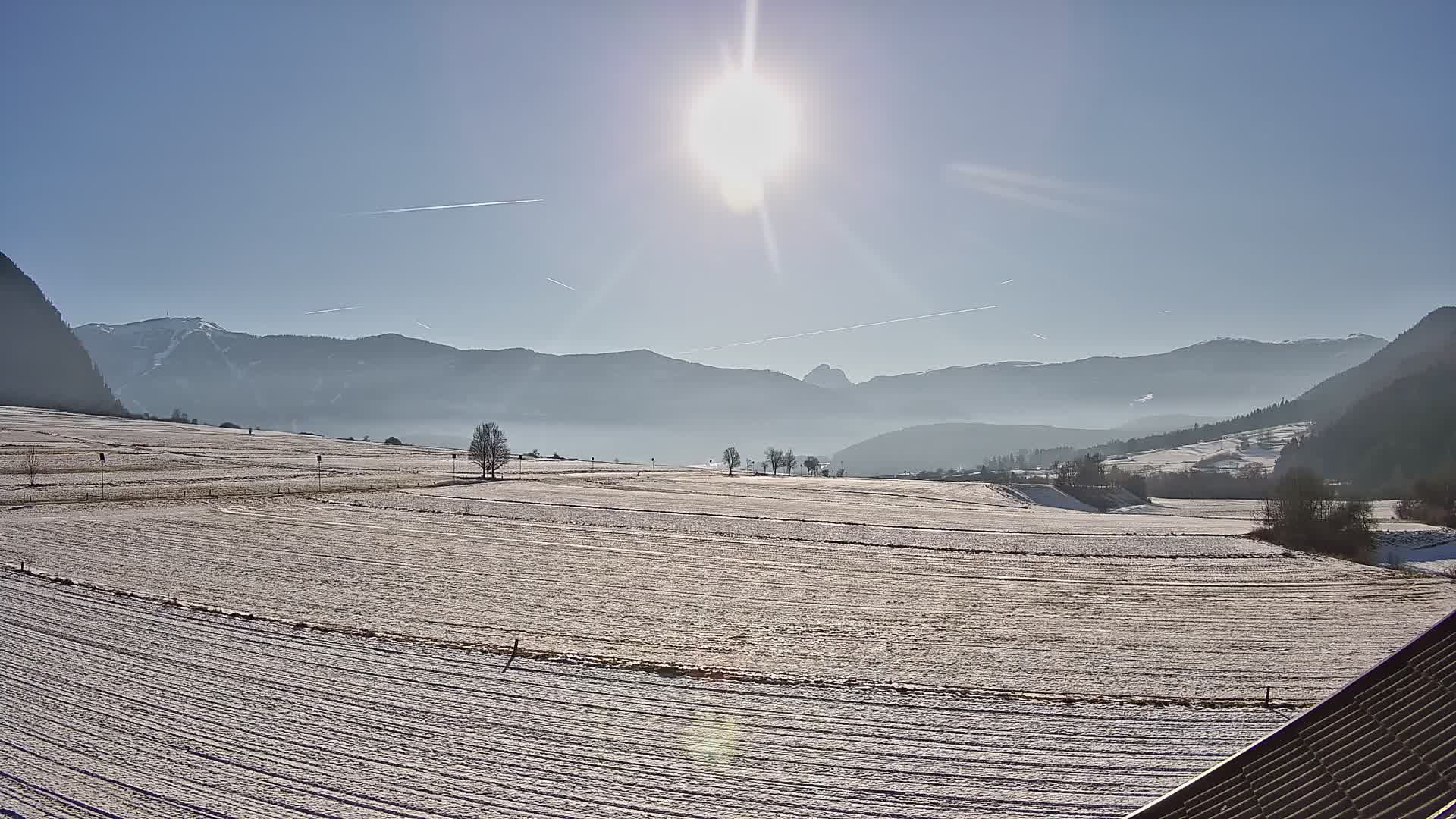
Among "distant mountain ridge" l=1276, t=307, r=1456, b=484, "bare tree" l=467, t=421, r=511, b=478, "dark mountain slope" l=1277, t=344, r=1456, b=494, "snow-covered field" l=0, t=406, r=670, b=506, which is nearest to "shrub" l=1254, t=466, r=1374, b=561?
"snow-covered field" l=0, t=406, r=670, b=506

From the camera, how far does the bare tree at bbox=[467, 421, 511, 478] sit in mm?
100125

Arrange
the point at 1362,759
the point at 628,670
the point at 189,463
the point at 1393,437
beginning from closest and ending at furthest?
the point at 1362,759
the point at 628,670
the point at 189,463
the point at 1393,437

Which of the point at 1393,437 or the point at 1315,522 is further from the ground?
the point at 1393,437

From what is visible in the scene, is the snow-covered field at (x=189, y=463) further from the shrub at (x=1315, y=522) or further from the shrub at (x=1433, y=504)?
the shrub at (x=1433, y=504)

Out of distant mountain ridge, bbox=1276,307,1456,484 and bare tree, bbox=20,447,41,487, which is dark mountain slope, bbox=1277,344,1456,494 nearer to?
distant mountain ridge, bbox=1276,307,1456,484

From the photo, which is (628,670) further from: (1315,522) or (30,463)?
(30,463)

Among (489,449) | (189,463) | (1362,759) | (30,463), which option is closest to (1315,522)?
(1362,759)

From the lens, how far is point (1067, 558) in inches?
1763

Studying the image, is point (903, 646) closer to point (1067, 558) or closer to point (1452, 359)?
point (1067, 558)

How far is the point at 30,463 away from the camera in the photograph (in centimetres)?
6962

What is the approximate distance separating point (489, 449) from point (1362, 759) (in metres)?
103

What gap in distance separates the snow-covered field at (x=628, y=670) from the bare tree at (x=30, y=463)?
2938 centimetres

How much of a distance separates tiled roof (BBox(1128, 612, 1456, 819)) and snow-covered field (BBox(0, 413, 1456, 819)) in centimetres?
742

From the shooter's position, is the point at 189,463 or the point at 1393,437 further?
the point at 1393,437
